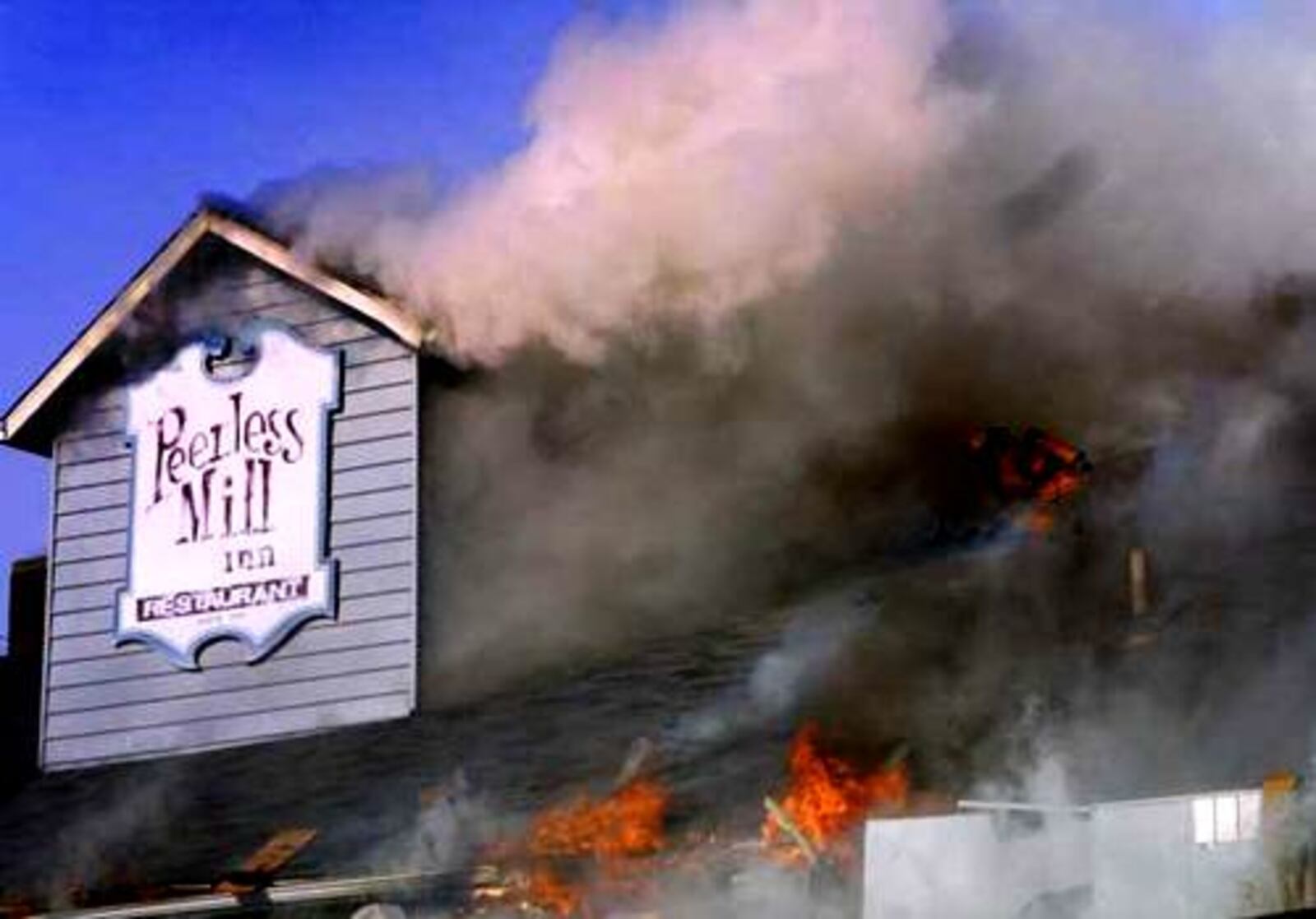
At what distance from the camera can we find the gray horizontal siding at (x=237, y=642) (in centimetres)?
1516

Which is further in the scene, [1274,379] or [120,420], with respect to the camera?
[120,420]

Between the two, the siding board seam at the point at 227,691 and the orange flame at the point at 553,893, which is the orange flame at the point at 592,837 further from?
the siding board seam at the point at 227,691

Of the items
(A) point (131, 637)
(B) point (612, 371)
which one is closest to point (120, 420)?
(A) point (131, 637)

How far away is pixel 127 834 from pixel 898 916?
655 cm

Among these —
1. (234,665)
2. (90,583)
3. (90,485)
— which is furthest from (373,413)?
(90,583)

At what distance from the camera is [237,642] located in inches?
619

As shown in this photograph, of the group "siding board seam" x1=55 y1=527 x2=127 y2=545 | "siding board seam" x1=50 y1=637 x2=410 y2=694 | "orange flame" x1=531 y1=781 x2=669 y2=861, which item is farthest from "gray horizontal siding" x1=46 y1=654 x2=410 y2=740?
"orange flame" x1=531 y1=781 x2=669 y2=861

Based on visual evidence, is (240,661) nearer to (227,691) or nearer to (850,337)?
(227,691)

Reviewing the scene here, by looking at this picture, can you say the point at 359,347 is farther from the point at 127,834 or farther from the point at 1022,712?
the point at 1022,712

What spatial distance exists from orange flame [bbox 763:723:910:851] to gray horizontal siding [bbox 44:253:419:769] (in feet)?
15.4

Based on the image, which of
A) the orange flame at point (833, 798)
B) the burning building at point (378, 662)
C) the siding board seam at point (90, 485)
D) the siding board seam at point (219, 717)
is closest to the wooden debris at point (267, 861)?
the burning building at point (378, 662)

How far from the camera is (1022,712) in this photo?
10625mm

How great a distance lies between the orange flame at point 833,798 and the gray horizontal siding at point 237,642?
469cm

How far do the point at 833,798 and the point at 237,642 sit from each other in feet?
21.2
